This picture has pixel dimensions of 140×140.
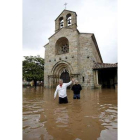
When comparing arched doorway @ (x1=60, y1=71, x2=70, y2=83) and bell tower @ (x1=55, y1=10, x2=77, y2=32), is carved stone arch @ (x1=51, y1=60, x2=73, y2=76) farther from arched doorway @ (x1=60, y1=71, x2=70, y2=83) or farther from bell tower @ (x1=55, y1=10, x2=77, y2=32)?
bell tower @ (x1=55, y1=10, x2=77, y2=32)

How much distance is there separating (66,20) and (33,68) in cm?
1064

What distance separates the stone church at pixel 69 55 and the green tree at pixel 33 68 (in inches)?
214

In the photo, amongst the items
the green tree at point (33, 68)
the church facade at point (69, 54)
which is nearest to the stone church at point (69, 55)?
the church facade at point (69, 54)

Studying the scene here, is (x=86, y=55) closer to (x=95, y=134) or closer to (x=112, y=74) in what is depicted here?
(x=112, y=74)

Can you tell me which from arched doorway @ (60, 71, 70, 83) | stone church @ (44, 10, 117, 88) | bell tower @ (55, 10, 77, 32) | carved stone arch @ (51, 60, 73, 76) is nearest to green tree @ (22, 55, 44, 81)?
stone church @ (44, 10, 117, 88)

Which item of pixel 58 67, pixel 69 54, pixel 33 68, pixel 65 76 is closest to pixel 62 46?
pixel 69 54

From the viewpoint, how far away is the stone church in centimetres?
1262

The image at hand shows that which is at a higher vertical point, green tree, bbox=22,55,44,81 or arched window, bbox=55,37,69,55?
arched window, bbox=55,37,69,55

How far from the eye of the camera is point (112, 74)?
16547 millimetres

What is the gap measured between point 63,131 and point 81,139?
0.42 metres

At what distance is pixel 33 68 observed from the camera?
65.4 ft
